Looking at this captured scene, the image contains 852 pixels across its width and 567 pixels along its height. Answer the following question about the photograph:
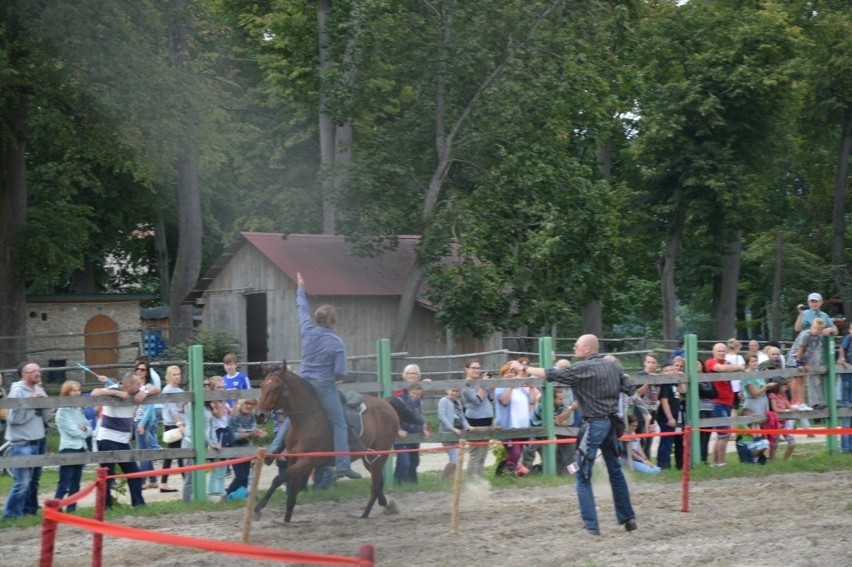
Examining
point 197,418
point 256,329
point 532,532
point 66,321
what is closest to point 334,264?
point 256,329

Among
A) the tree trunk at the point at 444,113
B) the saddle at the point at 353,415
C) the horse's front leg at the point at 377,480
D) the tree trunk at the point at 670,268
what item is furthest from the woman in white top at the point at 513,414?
the tree trunk at the point at 670,268

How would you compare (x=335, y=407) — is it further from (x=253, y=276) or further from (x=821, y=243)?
(x=821, y=243)

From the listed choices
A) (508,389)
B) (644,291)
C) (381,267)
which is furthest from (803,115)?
(508,389)

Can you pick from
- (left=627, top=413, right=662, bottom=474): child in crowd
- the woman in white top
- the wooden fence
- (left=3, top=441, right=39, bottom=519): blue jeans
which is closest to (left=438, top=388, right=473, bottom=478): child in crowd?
the wooden fence

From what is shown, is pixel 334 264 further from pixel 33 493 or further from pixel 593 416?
pixel 593 416

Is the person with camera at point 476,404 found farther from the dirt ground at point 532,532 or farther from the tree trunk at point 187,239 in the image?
the tree trunk at point 187,239

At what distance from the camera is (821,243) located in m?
55.2

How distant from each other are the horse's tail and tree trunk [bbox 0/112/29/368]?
16.6 metres

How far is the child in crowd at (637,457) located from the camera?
59.9 ft

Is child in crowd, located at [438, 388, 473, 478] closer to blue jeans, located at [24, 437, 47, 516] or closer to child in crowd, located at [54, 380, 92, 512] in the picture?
child in crowd, located at [54, 380, 92, 512]

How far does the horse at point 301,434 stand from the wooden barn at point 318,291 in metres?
14.7

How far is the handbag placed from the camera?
63.7ft

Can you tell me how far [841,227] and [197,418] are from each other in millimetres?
39862

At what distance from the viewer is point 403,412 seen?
16281 mm
